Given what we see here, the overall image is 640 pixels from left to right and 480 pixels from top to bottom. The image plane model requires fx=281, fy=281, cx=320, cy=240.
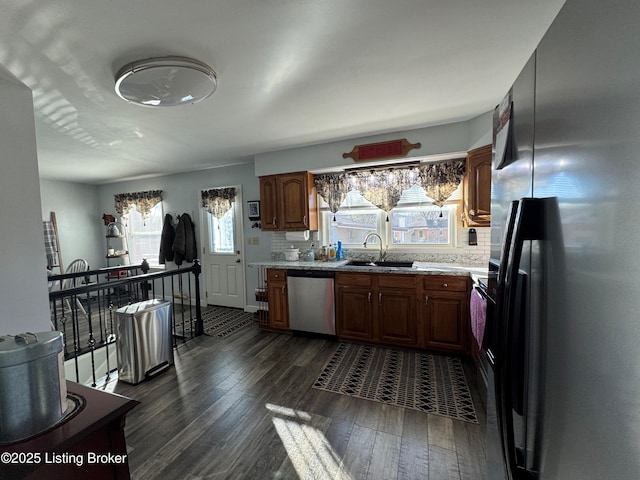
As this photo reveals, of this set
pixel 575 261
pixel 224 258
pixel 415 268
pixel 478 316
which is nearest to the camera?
pixel 575 261

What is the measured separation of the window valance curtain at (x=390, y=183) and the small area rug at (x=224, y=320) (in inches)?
83.1

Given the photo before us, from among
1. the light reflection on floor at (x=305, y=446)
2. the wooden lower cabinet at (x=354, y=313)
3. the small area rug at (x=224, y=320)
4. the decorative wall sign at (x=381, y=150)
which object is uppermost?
the decorative wall sign at (x=381, y=150)

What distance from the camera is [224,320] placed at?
13.9 ft

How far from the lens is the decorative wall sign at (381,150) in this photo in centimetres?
325

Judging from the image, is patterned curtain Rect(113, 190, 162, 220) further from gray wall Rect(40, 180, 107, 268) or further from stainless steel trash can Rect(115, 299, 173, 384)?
stainless steel trash can Rect(115, 299, 173, 384)

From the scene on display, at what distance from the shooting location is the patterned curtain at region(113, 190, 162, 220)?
17.6ft

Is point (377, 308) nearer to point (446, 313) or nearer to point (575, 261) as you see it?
point (446, 313)

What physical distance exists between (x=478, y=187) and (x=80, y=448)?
3.26 meters

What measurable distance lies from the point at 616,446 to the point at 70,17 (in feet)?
7.87

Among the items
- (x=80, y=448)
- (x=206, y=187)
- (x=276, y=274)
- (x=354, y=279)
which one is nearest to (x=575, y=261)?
(x=80, y=448)

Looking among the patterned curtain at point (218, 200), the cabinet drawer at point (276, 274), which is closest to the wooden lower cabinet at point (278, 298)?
the cabinet drawer at point (276, 274)

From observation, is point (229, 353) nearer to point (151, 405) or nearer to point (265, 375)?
point (265, 375)

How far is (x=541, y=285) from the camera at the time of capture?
2.13 ft

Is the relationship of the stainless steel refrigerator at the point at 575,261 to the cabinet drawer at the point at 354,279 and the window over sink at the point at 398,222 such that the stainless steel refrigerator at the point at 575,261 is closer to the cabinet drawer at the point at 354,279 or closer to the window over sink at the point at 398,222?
the cabinet drawer at the point at 354,279
